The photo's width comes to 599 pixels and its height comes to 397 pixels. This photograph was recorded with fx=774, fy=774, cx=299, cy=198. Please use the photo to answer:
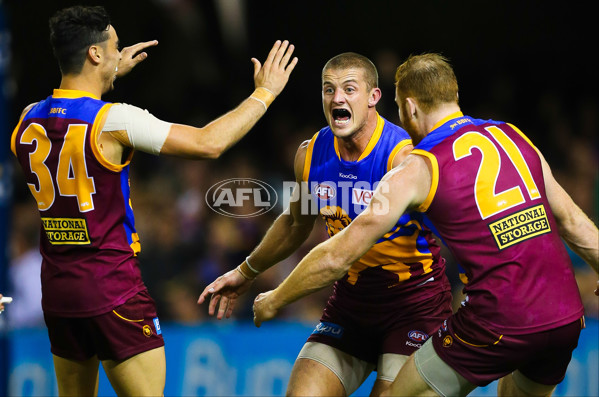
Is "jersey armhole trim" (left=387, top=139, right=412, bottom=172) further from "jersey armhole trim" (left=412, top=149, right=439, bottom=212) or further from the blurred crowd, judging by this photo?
the blurred crowd

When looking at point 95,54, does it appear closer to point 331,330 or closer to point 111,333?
point 111,333

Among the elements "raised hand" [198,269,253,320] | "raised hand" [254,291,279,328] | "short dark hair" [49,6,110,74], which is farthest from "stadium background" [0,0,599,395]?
"short dark hair" [49,6,110,74]

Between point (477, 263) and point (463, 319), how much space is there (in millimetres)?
291

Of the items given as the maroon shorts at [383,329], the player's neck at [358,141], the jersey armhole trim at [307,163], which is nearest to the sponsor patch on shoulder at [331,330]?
the maroon shorts at [383,329]

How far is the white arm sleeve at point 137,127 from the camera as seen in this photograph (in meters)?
3.83

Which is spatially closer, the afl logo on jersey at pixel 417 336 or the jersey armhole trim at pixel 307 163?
the afl logo on jersey at pixel 417 336

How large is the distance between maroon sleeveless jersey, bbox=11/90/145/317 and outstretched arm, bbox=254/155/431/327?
890 millimetres

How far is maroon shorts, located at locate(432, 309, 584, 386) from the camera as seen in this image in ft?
12.1

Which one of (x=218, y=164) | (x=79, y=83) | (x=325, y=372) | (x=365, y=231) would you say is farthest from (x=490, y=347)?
(x=218, y=164)

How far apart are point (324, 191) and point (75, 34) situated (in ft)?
5.69

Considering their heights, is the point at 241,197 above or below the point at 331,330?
above

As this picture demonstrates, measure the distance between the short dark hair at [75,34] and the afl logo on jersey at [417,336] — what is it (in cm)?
237

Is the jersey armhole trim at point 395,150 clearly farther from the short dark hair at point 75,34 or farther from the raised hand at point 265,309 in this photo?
the short dark hair at point 75,34

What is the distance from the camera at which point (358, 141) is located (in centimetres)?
476
